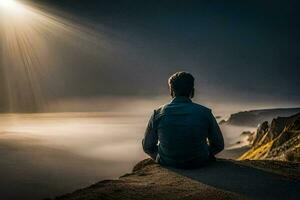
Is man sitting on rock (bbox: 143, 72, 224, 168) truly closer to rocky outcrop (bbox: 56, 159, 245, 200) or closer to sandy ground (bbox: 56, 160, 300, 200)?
sandy ground (bbox: 56, 160, 300, 200)

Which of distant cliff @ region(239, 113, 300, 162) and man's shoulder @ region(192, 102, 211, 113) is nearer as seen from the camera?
man's shoulder @ region(192, 102, 211, 113)

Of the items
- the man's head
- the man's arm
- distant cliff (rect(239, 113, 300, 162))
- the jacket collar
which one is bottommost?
distant cliff (rect(239, 113, 300, 162))

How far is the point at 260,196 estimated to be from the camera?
6445 millimetres

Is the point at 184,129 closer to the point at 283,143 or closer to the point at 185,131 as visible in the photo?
the point at 185,131

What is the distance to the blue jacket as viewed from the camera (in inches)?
323

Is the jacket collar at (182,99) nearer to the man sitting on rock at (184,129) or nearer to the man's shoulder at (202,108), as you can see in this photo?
the man sitting on rock at (184,129)

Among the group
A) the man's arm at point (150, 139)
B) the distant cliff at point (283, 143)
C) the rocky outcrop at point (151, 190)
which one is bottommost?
the distant cliff at point (283, 143)

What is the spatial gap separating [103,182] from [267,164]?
4803mm

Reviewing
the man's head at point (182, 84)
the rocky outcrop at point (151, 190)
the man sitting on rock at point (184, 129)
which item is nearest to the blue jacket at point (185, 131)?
the man sitting on rock at point (184, 129)

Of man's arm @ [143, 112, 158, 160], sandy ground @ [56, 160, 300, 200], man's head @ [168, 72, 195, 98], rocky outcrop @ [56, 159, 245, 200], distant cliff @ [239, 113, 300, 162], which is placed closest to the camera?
rocky outcrop @ [56, 159, 245, 200]

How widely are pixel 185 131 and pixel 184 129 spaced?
50 mm

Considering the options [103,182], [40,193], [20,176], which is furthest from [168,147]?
[20,176]

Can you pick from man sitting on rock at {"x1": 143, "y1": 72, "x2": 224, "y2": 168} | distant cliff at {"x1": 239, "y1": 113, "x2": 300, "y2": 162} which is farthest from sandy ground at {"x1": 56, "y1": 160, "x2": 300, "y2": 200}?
distant cliff at {"x1": 239, "y1": 113, "x2": 300, "y2": 162}

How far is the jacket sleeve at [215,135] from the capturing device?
828 centimetres
